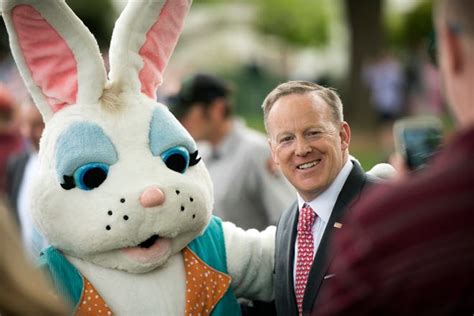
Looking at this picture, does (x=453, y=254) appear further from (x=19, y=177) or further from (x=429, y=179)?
(x=19, y=177)

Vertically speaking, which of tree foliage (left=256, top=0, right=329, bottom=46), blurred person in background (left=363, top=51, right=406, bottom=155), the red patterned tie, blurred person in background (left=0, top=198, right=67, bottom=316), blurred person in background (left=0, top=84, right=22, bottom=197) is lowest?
tree foliage (left=256, top=0, right=329, bottom=46)

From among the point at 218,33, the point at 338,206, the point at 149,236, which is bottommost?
the point at 218,33

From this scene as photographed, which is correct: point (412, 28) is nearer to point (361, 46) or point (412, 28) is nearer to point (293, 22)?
point (293, 22)

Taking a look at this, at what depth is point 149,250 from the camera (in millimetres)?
3930

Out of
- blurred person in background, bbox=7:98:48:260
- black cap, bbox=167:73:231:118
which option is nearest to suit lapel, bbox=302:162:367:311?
black cap, bbox=167:73:231:118

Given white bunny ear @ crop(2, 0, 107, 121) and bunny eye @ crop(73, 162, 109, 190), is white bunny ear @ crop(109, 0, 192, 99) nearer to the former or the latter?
white bunny ear @ crop(2, 0, 107, 121)

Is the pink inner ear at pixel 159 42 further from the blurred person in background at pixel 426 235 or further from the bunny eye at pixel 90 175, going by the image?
the blurred person in background at pixel 426 235

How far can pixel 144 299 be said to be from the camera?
391 centimetres

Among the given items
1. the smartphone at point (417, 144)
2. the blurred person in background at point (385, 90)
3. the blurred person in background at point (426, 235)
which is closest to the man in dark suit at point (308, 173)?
the smartphone at point (417, 144)

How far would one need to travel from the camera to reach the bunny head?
3.86 metres

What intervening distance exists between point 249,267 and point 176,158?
2.01 feet

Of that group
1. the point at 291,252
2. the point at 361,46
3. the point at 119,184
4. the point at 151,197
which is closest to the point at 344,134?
the point at 291,252

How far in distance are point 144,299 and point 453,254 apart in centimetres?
193

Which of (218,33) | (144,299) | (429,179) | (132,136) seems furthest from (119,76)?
(218,33)
